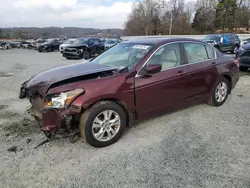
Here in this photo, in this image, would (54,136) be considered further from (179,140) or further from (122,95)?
(179,140)

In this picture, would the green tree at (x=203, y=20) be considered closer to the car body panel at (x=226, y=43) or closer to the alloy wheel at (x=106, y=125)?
the car body panel at (x=226, y=43)

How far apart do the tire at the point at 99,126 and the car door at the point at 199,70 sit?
148 cm

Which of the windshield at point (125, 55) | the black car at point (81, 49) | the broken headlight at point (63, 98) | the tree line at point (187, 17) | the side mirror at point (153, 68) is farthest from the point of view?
the tree line at point (187, 17)

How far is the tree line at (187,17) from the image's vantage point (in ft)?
136

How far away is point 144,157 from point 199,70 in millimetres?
2131

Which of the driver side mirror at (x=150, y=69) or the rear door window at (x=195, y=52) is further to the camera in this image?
the rear door window at (x=195, y=52)

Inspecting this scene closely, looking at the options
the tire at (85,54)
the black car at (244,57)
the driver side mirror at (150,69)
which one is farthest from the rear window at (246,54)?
A: the tire at (85,54)

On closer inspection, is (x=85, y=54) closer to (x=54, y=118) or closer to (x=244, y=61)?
(x=244, y=61)

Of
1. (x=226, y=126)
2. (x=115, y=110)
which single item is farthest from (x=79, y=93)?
(x=226, y=126)

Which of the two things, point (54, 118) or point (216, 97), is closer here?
point (54, 118)

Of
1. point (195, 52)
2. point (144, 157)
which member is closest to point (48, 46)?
point (195, 52)

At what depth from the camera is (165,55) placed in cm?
374

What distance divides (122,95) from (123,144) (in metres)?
0.75

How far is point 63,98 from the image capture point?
2.85 meters
